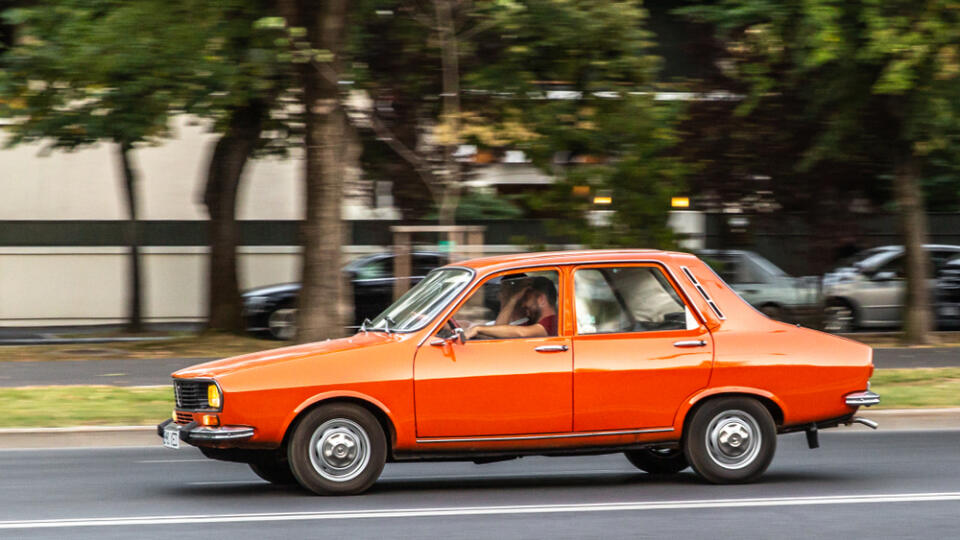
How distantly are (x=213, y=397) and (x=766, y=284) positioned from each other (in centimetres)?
1657

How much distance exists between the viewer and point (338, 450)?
830 centimetres

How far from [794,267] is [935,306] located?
278 centimetres

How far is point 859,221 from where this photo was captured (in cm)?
2230

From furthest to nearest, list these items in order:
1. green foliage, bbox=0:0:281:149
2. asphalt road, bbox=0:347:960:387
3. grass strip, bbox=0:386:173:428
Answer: green foliage, bbox=0:0:281:149 → asphalt road, bbox=0:347:960:387 → grass strip, bbox=0:386:173:428

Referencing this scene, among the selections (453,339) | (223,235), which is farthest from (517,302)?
(223,235)

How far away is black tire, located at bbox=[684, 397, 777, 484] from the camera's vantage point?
8.69 m

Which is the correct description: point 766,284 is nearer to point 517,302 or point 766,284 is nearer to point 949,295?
point 949,295

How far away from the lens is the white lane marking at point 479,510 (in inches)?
297

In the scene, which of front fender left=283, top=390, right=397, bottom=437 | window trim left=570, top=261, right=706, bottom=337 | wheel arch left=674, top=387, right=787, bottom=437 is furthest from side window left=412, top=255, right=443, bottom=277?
front fender left=283, top=390, right=397, bottom=437

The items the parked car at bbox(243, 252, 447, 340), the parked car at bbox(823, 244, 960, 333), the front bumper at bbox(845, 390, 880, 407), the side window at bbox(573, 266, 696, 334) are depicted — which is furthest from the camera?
the parked car at bbox(823, 244, 960, 333)

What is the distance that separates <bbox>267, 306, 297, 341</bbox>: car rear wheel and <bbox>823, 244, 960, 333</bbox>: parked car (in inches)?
368

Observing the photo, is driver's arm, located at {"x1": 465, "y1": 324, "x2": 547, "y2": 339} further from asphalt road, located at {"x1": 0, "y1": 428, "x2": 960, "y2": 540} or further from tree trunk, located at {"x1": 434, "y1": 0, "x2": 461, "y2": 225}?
tree trunk, located at {"x1": 434, "y1": 0, "x2": 461, "y2": 225}

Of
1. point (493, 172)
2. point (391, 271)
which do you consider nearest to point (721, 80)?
point (493, 172)

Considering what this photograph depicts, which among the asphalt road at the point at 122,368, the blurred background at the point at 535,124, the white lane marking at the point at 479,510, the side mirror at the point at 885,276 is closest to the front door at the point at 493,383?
the white lane marking at the point at 479,510
